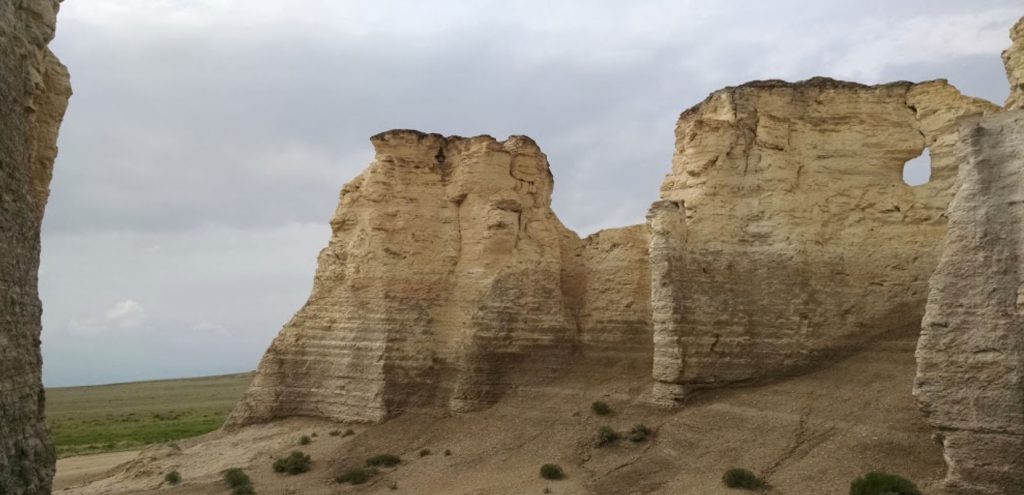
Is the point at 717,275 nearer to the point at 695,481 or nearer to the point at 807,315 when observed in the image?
the point at 807,315

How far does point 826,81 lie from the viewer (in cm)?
1756

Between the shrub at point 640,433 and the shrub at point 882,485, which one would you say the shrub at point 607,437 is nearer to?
the shrub at point 640,433

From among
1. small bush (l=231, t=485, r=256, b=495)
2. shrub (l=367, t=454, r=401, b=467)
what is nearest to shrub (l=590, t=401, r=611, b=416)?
shrub (l=367, t=454, r=401, b=467)

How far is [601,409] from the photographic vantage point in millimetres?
17844

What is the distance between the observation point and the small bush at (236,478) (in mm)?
17281

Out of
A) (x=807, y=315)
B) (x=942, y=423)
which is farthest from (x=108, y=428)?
(x=942, y=423)

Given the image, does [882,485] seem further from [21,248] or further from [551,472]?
[21,248]

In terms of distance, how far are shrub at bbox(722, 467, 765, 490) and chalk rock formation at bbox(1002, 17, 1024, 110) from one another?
7.59 metres

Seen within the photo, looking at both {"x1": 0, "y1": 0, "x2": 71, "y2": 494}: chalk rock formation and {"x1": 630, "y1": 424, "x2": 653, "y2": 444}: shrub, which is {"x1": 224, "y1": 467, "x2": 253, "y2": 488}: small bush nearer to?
{"x1": 0, "y1": 0, "x2": 71, "y2": 494}: chalk rock formation

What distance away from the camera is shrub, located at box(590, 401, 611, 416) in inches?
699

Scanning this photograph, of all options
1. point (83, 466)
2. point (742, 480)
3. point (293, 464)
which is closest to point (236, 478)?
point (293, 464)

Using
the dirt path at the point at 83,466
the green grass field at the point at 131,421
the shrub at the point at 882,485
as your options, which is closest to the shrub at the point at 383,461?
the green grass field at the point at 131,421

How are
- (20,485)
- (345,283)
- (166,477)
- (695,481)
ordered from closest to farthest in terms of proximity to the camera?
(20,485)
(695,481)
(166,477)
(345,283)

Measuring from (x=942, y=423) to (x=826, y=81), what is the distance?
930 cm
